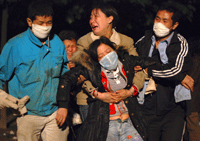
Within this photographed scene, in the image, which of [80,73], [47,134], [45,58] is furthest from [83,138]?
[45,58]

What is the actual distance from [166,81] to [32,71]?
193 cm

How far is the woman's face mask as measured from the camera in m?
4.00

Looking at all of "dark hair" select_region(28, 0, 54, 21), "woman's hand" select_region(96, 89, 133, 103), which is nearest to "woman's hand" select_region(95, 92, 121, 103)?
"woman's hand" select_region(96, 89, 133, 103)

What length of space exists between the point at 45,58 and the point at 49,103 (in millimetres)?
592

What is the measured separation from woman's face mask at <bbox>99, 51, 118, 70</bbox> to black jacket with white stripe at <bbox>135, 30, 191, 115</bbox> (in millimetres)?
545

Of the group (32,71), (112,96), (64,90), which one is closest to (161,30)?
(112,96)

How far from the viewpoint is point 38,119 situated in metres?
4.14

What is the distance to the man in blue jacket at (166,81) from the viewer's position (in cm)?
449

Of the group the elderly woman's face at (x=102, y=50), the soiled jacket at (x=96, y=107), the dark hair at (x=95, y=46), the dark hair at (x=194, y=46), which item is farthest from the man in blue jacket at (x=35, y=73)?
the dark hair at (x=194, y=46)

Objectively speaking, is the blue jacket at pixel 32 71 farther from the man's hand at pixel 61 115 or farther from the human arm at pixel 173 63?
the human arm at pixel 173 63

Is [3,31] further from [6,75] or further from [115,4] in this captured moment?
[6,75]

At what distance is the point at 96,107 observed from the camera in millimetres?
4070

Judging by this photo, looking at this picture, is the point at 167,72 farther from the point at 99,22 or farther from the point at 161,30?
the point at 99,22

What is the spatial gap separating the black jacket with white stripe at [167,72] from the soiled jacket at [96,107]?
505mm
